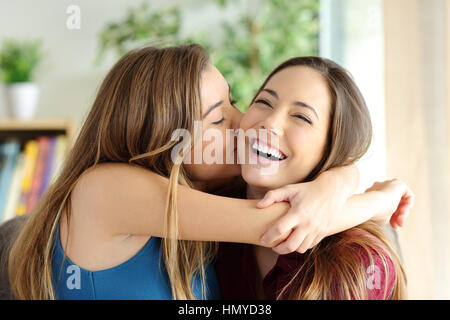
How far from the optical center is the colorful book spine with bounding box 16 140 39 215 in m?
2.57

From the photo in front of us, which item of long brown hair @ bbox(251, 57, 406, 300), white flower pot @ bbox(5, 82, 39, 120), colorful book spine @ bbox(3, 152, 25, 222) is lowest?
colorful book spine @ bbox(3, 152, 25, 222)

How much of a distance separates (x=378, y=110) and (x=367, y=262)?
0.75 m

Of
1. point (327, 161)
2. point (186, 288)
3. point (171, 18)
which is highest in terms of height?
point (171, 18)

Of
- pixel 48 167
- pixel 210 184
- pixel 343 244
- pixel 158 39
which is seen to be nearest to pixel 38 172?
pixel 48 167

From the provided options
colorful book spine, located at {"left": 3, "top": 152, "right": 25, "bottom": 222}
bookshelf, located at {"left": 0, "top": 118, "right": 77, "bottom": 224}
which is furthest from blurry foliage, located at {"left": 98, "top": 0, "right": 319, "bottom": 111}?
colorful book spine, located at {"left": 3, "top": 152, "right": 25, "bottom": 222}

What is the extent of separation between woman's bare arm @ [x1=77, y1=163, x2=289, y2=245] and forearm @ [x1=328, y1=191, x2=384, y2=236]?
11 centimetres

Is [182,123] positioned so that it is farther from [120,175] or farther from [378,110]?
[378,110]

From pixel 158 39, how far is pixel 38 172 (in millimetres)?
1236

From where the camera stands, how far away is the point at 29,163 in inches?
103

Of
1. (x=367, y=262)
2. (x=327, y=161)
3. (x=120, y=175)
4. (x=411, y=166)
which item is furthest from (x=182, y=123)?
(x=411, y=166)

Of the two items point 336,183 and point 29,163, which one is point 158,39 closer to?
point 336,183

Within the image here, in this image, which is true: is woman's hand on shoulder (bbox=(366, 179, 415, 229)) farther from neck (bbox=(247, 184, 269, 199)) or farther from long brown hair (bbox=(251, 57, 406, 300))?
neck (bbox=(247, 184, 269, 199))

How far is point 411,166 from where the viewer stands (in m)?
1.33

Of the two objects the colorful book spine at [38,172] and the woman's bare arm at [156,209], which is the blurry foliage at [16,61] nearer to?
the colorful book spine at [38,172]
